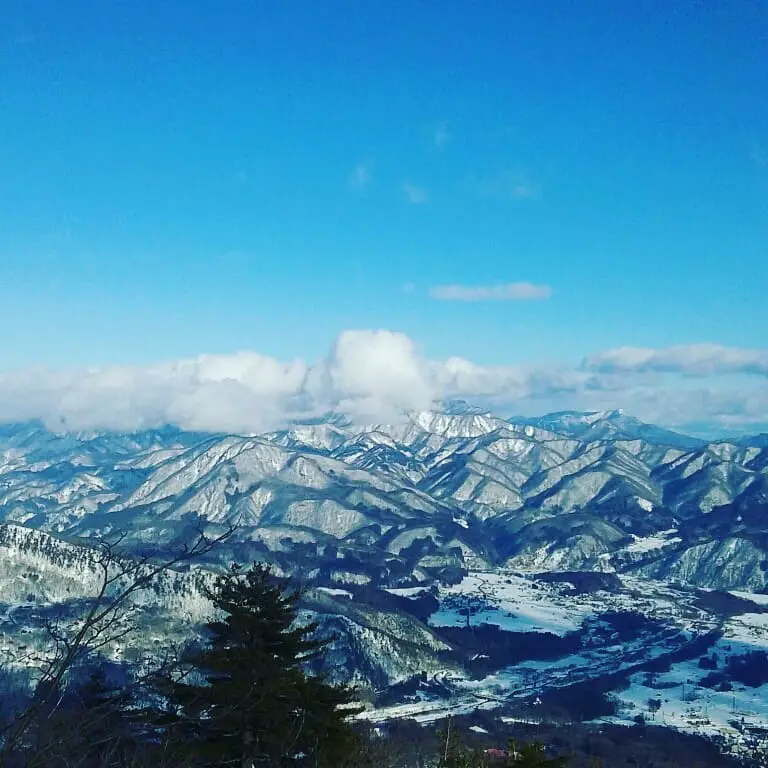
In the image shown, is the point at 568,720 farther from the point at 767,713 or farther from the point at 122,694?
the point at 122,694

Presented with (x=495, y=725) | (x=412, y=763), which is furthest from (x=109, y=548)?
(x=495, y=725)

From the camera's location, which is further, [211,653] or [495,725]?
[495,725]

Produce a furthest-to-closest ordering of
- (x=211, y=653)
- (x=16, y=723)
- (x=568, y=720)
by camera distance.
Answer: (x=568, y=720)
(x=211, y=653)
(x=16, y=723)

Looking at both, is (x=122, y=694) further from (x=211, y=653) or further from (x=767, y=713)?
(x=767, y=713)

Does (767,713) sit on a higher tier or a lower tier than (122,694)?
lower

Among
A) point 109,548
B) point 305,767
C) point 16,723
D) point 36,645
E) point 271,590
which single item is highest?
point 109,548


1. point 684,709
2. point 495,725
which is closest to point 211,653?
point 495,725

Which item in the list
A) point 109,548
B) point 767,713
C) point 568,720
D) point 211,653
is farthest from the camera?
point 767,713
